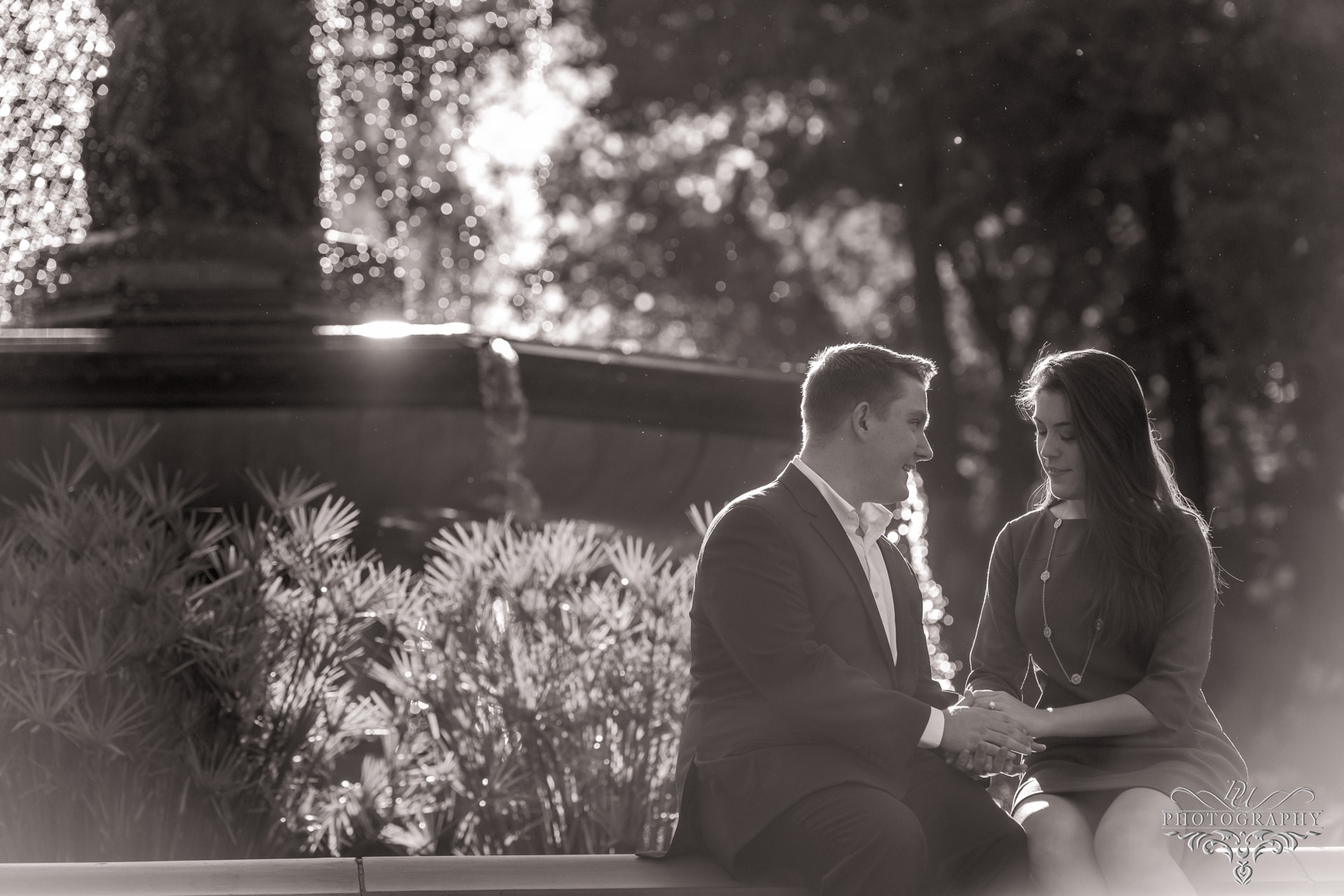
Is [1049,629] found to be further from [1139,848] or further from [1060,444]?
[1139,848]

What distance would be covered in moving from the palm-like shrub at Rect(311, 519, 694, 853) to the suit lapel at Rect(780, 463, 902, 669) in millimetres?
1307

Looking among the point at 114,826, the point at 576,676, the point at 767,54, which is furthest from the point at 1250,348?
the point at 114,826

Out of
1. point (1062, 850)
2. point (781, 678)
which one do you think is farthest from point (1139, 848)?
point (781, 678)

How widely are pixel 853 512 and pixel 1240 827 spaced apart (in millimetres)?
1021

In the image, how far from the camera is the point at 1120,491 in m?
3.68

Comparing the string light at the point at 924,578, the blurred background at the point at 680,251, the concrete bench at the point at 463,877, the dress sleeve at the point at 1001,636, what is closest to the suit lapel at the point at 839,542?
the dress sleeve at the point at 1001,636

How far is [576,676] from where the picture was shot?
4.69m

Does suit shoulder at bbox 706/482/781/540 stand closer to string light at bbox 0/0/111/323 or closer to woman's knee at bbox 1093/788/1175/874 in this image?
woman's knee at bbox 1093/788/1175/874

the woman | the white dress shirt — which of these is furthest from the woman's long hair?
the white dress shirt

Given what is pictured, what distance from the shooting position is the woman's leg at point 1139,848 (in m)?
3.24

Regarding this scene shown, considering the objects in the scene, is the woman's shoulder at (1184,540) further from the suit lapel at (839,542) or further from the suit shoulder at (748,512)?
the suit shoulder at (748,512)

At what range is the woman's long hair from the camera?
11.8ft

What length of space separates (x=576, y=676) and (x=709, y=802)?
1.39 metres

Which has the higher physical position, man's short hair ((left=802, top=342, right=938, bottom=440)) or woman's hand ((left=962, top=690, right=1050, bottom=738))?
man's short hair ((left=802, top=342, right=938, bottom=440))
